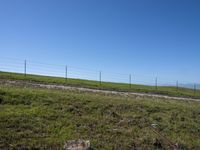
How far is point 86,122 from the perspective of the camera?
10469 mm

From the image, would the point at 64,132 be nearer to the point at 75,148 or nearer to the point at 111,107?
the point at 75,148

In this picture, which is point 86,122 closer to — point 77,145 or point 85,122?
point 85,122

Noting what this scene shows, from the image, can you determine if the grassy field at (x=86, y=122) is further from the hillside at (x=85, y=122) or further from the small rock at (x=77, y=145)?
the small rock at (x=77, y=145)

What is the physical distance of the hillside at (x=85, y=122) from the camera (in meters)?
8.74

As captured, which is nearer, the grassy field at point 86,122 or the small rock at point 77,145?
the small rock at point 77,145

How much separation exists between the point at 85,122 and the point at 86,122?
0.05 m

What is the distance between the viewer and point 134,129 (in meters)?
10.8

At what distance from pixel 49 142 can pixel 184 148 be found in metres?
5.16

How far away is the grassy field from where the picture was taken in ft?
28.7

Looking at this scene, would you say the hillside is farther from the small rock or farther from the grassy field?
the small rock

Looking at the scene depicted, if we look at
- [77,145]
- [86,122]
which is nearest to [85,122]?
[86,122]

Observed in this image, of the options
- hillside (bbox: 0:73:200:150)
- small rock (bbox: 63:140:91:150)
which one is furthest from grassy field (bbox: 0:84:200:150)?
small rock (bbox: 63:140:91:150)

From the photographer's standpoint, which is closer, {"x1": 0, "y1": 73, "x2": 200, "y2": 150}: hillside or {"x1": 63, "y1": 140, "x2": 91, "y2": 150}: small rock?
{"x1": 63, "y1": 140, "x2": 91, "y2": 150}: small rock

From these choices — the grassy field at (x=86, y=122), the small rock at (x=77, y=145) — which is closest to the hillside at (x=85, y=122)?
the grassy field at (x=86, y=122)
